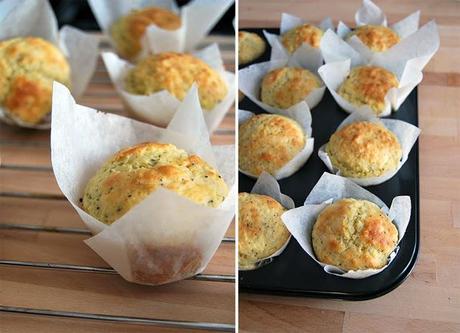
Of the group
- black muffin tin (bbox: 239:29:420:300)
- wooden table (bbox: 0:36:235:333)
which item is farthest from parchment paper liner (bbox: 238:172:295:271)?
wooden table (bbox: 0:36:235:333)

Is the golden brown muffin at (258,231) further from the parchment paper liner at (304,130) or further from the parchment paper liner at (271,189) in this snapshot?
the parchment paper liner at (304,130)

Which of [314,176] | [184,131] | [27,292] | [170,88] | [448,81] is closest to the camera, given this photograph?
[27,292]

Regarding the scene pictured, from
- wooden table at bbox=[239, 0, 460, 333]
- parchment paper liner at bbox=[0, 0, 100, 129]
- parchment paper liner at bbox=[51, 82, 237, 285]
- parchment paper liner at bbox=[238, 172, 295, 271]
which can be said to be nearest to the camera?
parchment paper liner at bbox=[51, 82, 237, 285]

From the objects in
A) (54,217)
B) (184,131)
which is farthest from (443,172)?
(54,217)

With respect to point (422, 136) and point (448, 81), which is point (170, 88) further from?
point (448, 81)

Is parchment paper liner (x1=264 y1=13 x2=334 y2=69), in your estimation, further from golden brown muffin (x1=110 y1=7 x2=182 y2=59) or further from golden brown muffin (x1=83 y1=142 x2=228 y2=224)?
golden brown muffin (x1=83 y1=142 x2=228 y2=224)
